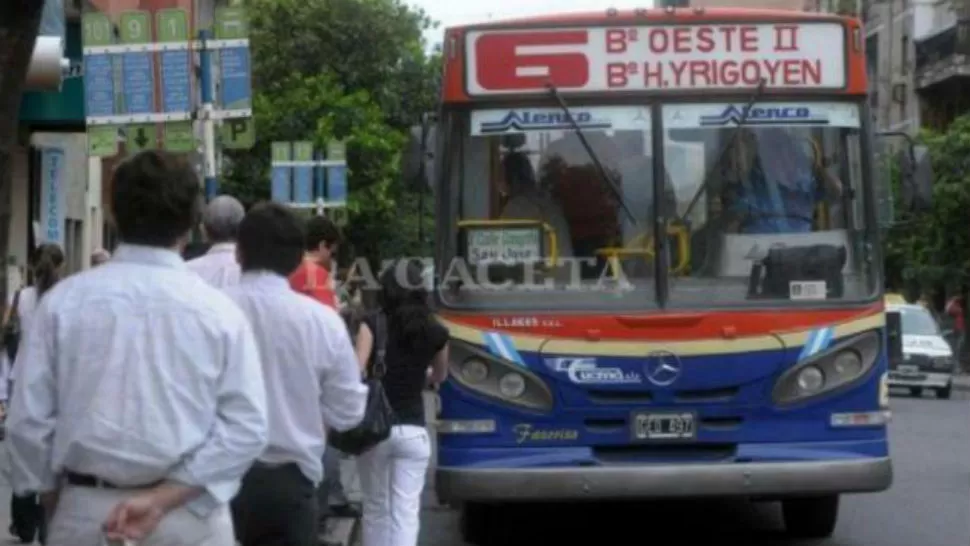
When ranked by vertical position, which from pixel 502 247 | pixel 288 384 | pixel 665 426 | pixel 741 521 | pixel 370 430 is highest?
pixel 502 247

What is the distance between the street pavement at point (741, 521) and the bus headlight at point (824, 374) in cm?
187

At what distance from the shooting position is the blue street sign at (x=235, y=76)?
60.8 feet

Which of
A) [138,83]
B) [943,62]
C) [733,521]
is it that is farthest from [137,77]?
[943,62]

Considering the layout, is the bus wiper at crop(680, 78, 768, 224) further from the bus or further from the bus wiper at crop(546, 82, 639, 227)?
the bus wiper at crop(546, 82, 639, 227)

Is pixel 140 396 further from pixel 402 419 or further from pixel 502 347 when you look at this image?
pixel 502 347

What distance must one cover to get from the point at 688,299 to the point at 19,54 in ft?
20.4

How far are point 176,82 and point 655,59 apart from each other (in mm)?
5850

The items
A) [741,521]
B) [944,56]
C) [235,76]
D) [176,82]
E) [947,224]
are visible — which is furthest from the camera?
[944,56]

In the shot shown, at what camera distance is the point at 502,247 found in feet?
40.8

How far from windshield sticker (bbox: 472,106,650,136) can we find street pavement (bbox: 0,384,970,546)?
266 cm

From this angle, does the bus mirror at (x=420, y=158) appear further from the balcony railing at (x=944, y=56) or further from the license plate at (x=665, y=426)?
the balcony railing at (x=944, y=56)

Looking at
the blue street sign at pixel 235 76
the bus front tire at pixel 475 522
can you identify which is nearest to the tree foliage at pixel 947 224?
the blue street sign at pixel 235 76

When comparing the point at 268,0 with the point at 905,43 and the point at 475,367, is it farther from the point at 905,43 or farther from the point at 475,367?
the point at 475,367

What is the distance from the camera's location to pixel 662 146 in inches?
490
